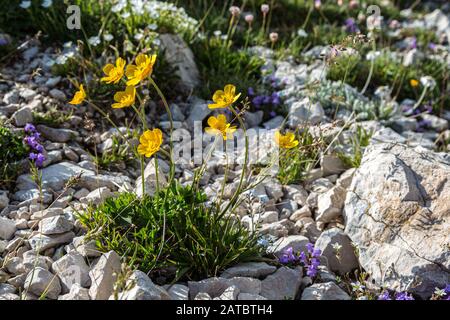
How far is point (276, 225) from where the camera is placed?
12.5 feet

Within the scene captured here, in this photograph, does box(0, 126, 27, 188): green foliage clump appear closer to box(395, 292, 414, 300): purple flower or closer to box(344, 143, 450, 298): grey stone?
box(344, 143, 450, 298): grey stone

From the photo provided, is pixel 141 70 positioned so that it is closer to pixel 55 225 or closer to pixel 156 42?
pixel 55 225

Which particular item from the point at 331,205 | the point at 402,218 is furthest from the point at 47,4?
the point at 402,218

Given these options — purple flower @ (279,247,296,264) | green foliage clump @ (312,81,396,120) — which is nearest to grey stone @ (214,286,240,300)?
purple flower @ (279,247,296,264)

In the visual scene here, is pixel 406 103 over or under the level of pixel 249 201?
under

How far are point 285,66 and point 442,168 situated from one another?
7.51 feet

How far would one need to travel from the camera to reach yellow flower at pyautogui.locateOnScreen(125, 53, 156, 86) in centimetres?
313

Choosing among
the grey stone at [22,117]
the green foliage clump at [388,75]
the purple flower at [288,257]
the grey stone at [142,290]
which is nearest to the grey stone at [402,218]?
the purple flower at [288,257]

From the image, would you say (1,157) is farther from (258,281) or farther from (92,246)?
(258,281)

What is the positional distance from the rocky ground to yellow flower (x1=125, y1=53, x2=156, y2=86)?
398 mm

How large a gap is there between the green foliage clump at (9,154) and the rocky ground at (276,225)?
62 mm

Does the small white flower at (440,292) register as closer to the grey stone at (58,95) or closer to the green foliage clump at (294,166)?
the green foliage clump at (294,166)
